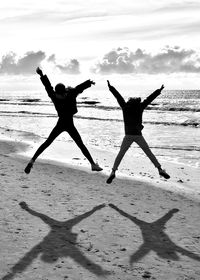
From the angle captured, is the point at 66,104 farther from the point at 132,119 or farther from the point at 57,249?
the point at 57,249

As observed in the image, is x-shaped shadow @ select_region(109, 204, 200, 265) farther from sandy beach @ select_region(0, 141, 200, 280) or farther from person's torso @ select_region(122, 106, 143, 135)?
person's torso @ select_region(122, 106, 143, 135)

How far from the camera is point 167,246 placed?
5332mm

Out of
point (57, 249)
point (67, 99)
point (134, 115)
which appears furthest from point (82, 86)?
point (57, 249)

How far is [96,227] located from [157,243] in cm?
100

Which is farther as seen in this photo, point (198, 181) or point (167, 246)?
point (198, 181)

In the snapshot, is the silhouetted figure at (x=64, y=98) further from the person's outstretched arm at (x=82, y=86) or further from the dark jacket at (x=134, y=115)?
the dark jacket at (x=134, y=115)

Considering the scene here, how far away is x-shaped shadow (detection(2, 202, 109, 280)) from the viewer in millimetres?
4484

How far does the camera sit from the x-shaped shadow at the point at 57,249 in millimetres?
4484

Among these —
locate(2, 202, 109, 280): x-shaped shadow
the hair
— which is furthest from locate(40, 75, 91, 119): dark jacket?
locate(2, 202, 109, 280): x-shaped shadow

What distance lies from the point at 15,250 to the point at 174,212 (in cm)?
321

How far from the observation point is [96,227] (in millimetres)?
5949

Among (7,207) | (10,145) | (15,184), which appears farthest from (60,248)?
(10,145)

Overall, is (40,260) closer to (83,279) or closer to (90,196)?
(83,279)

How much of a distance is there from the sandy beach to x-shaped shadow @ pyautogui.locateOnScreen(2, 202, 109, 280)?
1cm
